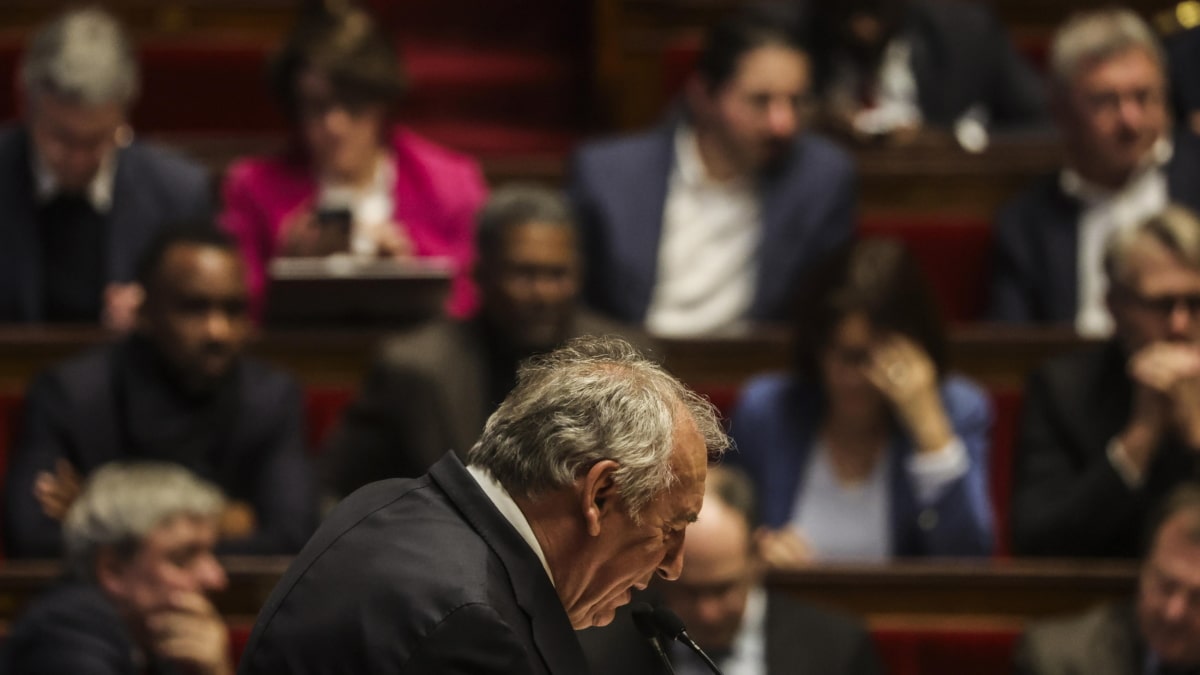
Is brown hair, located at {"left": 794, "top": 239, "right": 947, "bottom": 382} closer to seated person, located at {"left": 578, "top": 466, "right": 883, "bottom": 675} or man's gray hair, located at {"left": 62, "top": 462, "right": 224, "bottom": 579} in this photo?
seated person, located at {"left": 578, "top": 466, "right": 883, "bottom": 675}

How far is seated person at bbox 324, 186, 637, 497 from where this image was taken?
6.00 ft

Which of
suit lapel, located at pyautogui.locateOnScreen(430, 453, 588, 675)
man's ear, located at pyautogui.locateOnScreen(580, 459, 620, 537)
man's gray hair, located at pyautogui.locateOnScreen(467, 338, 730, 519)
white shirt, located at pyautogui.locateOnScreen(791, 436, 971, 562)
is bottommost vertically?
white shirt, located at pyautogui.locateOnScreen(791, 436, 971, 562)

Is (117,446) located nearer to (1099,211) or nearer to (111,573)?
(111,573)

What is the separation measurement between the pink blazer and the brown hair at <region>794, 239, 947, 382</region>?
0.42 metres

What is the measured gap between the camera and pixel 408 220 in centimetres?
215

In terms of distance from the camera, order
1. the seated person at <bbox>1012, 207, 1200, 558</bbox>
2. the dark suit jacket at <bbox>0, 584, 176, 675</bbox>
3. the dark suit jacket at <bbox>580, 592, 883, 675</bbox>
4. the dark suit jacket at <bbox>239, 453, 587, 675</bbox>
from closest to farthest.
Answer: the dark suit jacket at <bbox>239, 453, 587, 675</bbox>
the dark suit jacket at <bbox>0, 584, 176, 675</bbox>
the dark suit jacket at <bbox>580, 592, 883, 675</bbox>
the seated person at <bbox>1012, 207, 1200, 558</bbox>

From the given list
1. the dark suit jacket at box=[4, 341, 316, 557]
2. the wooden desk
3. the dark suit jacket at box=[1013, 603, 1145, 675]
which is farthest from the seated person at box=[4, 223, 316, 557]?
the dark suit jacket at box=[1013, 603, 1145, 675]

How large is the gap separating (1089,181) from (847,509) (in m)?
0.52

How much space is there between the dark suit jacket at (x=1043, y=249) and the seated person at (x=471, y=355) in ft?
1.55

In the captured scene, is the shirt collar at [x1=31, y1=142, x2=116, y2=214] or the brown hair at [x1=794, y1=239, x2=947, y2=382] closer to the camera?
the brown hair at [x1=794, y1=239, x2=947, y2=382]

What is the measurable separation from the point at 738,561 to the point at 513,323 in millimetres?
355

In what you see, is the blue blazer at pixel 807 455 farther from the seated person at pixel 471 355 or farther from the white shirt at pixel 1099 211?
the white shirt at pixel 1099 211

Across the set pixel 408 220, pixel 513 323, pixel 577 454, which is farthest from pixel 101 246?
pixel 577 454

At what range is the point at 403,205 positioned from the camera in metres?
2.15
